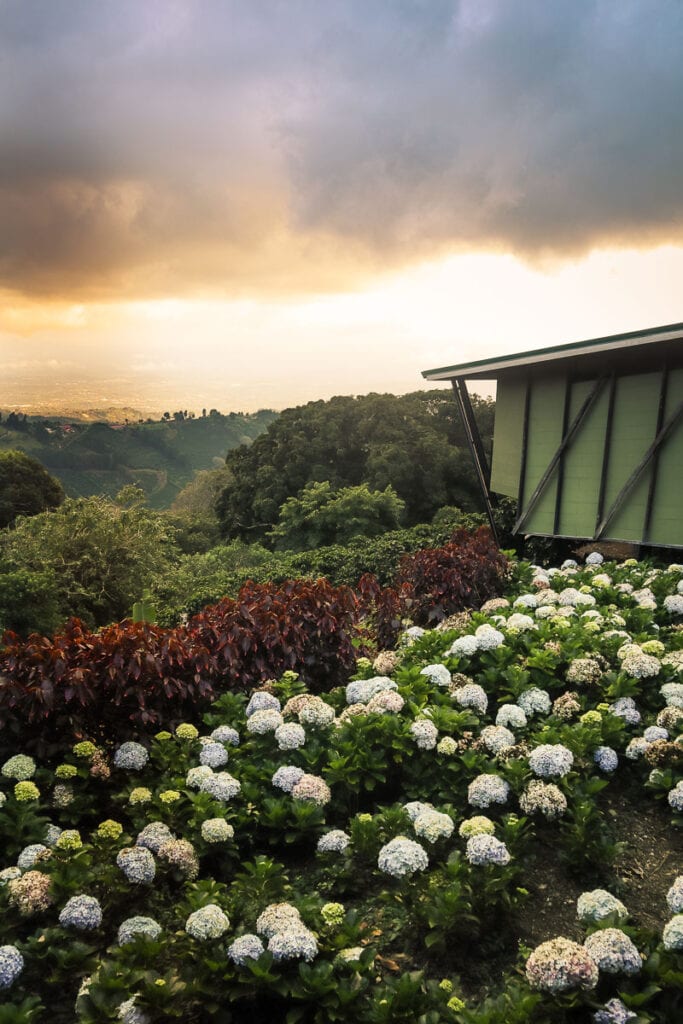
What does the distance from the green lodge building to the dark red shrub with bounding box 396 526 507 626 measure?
A: 9.93ft

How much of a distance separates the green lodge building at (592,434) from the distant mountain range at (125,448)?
1749 inches

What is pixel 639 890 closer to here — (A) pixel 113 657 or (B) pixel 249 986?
(B) pixel 249 986

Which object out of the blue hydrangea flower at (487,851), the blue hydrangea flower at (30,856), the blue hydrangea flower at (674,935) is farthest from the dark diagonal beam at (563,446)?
the blue hydrangea flower at (30,856)

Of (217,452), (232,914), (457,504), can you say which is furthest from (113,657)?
(217,452)

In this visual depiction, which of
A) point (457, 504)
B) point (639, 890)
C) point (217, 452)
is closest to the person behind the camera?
point (639, 890)

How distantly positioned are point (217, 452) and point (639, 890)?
71.2 metres

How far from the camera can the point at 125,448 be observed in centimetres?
6644

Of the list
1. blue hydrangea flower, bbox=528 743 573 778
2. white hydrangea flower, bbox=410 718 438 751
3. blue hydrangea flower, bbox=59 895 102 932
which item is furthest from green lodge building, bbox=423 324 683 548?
blue hydrangea flower, bbox=59 895 102 932

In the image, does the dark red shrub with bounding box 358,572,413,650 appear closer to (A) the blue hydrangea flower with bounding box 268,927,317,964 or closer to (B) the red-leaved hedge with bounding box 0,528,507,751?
(B) the red-leaved hedge with bounding box 0,528,507,751

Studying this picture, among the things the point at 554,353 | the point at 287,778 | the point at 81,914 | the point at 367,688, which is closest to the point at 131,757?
the point at 287,778

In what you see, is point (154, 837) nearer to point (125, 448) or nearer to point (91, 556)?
point (91, 556)

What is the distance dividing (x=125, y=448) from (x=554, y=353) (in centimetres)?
6187

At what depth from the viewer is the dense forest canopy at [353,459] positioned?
28.5 meters

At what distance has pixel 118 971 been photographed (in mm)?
2654
